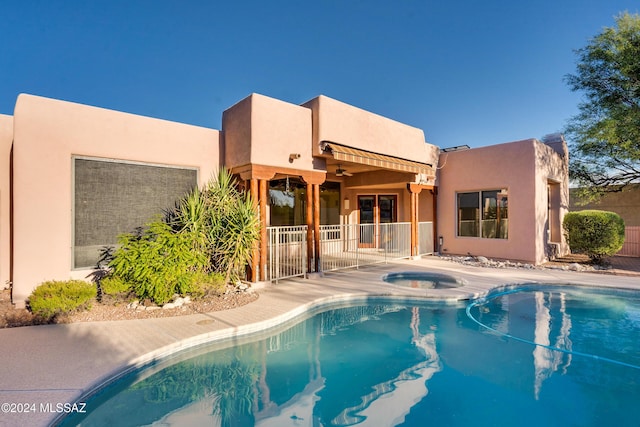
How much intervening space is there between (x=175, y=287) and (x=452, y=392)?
628cm

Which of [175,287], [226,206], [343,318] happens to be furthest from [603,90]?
[175,287]

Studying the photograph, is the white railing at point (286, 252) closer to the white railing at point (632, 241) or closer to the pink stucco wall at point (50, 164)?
the pink stucco wall at point (50, 164)

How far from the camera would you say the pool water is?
13.1 feet

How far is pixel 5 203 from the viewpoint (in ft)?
26.0

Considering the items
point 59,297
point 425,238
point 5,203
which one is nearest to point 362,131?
point 425,238

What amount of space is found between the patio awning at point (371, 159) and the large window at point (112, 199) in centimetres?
486

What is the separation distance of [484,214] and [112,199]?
14.7 meters

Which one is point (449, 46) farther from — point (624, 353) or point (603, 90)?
point (624, 353)

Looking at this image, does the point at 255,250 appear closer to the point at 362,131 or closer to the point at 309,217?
the point at 309,217

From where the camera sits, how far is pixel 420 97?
1992cm

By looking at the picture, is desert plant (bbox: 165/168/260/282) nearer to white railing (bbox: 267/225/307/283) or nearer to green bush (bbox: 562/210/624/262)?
white railing (bbox: 267/225/307/283)

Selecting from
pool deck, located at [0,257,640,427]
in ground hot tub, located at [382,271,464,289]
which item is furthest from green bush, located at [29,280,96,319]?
in ground hot tub, located at [382,271,464,289]

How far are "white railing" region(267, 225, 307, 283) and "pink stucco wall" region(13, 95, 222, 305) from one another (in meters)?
4.44

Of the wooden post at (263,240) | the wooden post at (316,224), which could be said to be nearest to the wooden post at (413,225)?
the wooden post at (316,224)
